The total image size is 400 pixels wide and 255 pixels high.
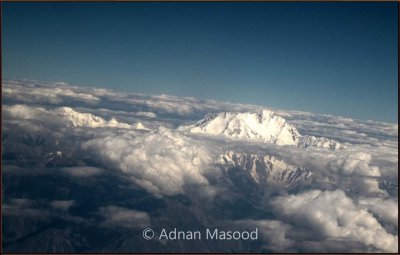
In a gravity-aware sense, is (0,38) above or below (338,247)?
above

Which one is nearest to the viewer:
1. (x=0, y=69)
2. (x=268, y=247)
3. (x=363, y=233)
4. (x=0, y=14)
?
(x=0, y=69)

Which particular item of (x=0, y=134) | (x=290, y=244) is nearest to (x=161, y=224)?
(x=290, y=244)

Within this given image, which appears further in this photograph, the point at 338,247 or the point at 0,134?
the point at 338,247

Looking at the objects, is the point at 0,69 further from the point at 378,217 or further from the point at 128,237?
the point at 378,217

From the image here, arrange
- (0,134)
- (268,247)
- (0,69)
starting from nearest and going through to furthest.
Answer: (0,69) → (0,134) → (268,247)

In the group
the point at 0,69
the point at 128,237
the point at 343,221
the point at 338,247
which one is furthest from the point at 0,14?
the point at 338,247

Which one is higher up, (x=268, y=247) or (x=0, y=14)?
(x=0, y=14)

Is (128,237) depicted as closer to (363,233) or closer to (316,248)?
(316,248)

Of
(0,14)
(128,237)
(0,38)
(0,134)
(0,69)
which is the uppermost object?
(0,14)

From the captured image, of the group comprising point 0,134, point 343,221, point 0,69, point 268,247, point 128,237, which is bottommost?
point 128,237
